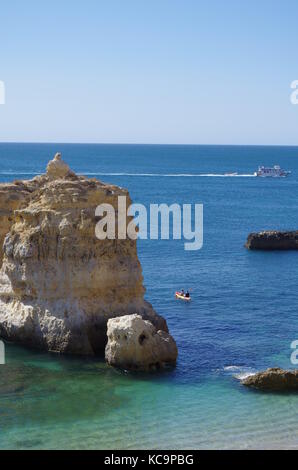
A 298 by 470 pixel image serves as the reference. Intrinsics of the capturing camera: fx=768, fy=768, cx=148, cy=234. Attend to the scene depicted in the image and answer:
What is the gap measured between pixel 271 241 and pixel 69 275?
43.1 metres

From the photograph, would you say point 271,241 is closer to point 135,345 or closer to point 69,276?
point 69,276

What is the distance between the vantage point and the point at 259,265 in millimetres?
70625

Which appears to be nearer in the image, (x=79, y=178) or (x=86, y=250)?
(x=86, y=250)

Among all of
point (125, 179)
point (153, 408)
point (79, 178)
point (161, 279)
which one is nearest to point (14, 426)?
point (153, 408)

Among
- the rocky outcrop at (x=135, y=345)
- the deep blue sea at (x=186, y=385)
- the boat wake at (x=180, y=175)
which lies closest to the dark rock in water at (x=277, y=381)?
the deep blue sea at (x=186, y=385)

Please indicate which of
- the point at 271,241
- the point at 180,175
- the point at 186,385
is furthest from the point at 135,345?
the point at 180,175

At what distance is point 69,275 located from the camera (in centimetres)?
4122

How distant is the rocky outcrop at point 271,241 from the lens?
79812mm

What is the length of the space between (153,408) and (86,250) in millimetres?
10503

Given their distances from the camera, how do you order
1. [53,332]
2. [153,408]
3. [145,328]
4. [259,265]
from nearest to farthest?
1. [153,408]
2. [145,328]
3. [53,332]
4. [259,265]

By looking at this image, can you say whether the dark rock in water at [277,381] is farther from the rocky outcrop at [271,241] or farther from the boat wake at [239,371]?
the rocky outcrop at [271,241]

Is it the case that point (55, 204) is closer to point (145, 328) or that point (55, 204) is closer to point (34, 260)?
point (34, 260)
